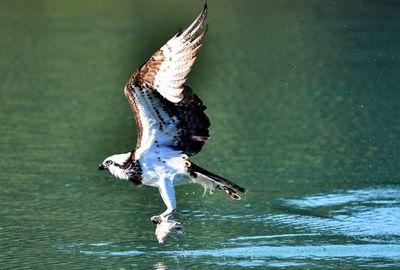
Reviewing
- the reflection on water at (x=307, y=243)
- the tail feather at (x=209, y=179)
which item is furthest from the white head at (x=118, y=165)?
the reflection on water at (x=307, y=243)

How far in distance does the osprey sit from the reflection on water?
1.89 ft

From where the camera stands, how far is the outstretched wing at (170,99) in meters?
9.15

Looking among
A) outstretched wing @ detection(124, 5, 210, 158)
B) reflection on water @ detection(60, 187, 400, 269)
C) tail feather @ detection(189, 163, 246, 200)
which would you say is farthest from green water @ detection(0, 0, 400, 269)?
outstretched wing @ detection(124, 5, 210, 158)

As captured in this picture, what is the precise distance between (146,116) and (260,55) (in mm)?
12441

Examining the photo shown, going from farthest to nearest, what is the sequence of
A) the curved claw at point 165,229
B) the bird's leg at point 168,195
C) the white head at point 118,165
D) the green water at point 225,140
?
the green water at point 225,140 < the white head at point 118,165 < the bird's leg at point 168,195 < the curved claw at point 165,229

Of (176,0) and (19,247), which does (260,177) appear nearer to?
(19,247)

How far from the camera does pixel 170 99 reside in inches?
364

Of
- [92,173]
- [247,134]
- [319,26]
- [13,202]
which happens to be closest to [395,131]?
[247,134]

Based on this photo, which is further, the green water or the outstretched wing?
the green water

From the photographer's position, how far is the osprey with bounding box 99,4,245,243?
9156 mm

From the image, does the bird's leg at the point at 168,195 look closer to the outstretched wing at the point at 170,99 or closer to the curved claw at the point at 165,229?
the curved claw at the point at 165,229

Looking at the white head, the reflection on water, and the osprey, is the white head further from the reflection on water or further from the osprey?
the reflection on water

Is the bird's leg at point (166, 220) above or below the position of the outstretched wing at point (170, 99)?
below

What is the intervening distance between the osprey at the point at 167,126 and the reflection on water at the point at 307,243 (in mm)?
577
